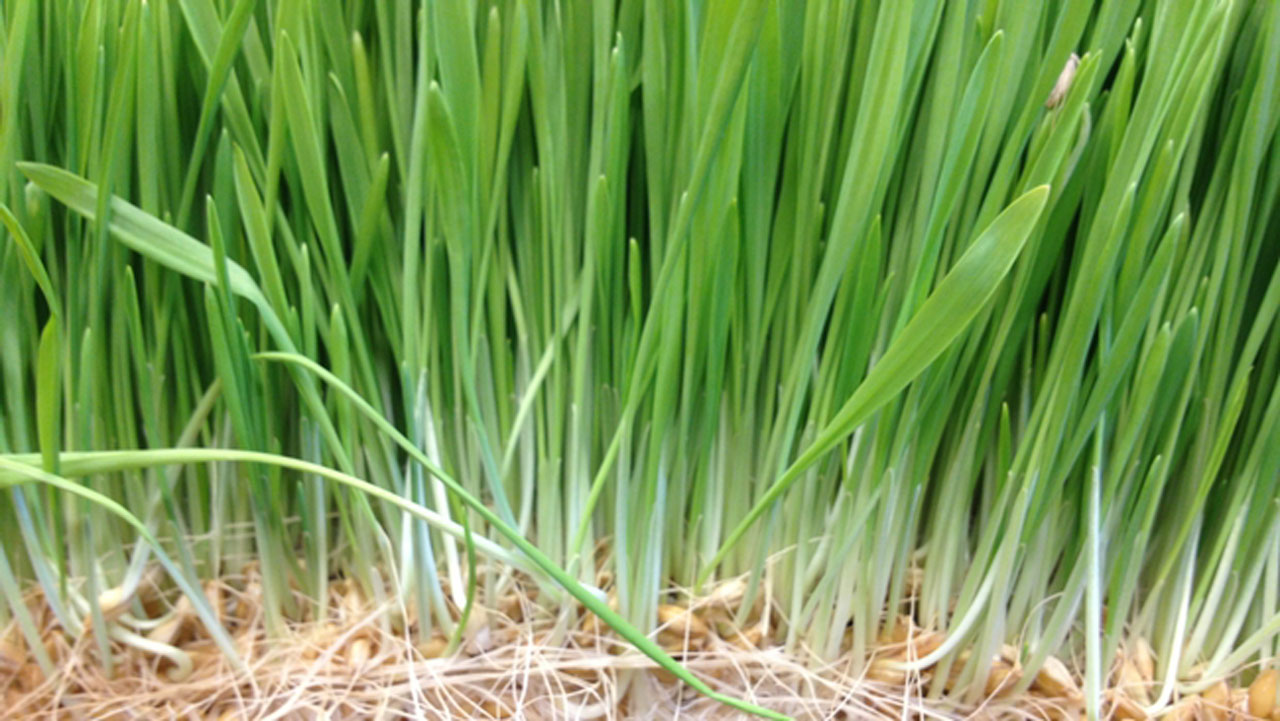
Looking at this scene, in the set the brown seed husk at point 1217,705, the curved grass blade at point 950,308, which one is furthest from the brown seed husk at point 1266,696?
the curved grass blade at point 950,308

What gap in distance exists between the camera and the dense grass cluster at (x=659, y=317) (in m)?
0.55

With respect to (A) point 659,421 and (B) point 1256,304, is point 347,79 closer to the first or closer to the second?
(A) point 659,421

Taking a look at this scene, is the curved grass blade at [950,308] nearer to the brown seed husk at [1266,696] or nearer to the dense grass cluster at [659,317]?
the dense grass cluster at [659,317]

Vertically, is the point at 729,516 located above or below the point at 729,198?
below

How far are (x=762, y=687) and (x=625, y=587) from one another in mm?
131

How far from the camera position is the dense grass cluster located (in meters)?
0.55

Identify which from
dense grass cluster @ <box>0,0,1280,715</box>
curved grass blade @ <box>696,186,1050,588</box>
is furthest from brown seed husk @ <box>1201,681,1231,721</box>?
curved grass blade @ <box>696,186,1050,588</box>

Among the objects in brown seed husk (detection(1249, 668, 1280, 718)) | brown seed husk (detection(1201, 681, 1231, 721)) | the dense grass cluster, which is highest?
the dense grass cluster

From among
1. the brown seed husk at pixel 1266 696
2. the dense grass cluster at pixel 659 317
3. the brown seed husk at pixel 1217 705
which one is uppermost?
the dense grass cluster at pixel 659 317

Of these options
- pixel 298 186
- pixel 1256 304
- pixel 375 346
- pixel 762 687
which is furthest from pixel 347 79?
pixel 1256 304

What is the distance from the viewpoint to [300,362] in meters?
0.54

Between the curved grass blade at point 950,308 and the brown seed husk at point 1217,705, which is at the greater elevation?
the curved grass blade at point 950,308

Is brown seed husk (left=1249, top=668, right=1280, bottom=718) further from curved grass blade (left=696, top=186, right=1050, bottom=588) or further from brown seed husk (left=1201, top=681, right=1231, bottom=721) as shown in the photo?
curved grass blade (left=696, top=186, right=1050, bottom=588)

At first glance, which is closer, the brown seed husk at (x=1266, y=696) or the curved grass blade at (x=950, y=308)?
the curved grass blade at (x=950, y=308)
